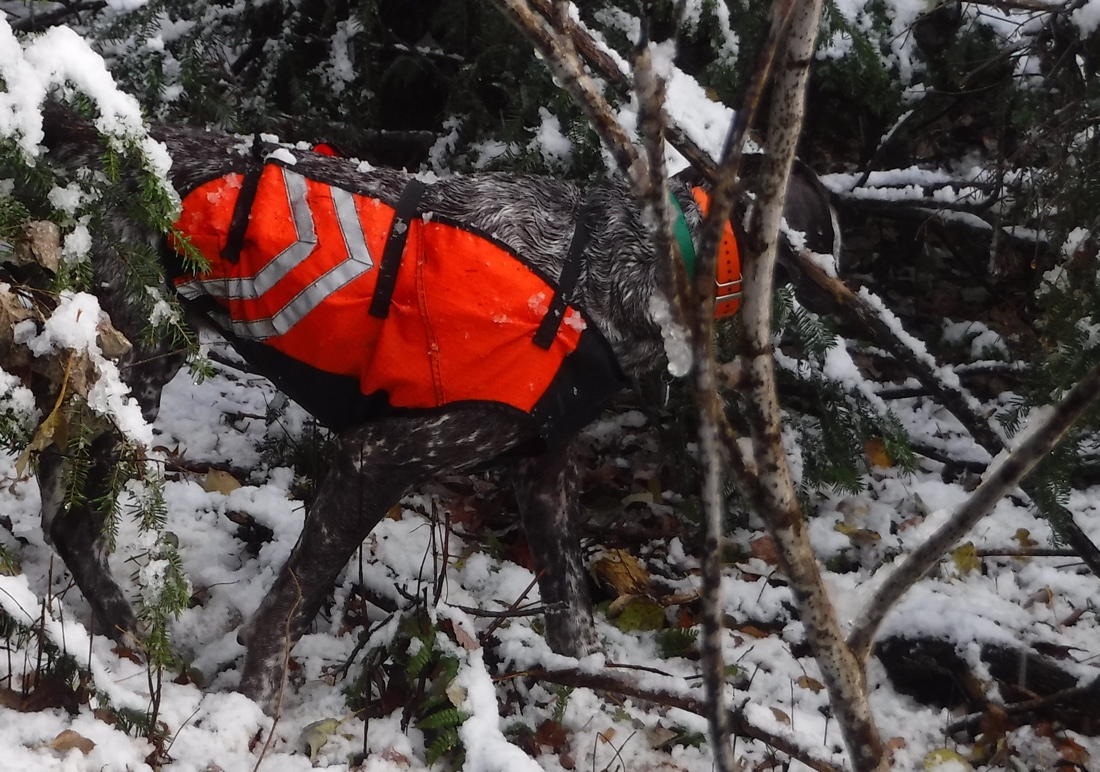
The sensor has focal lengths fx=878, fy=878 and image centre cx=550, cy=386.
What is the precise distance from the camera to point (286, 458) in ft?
13.0

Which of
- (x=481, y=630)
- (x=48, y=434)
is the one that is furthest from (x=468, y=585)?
(x=48, y=434)

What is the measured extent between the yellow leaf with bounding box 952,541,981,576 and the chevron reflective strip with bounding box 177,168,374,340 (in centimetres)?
278

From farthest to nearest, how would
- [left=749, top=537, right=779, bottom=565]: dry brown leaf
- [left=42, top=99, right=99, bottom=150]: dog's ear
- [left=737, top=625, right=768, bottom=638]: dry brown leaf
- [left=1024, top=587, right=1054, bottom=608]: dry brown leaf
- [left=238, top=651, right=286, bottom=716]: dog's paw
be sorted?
[left=749, top=537, right=779, bottom=565]: dry brown leaf
[left=1024, top=587, right=1054, bottom=608]: dry brown leaf
[left=737, top=625, right=768, bottom=638]: dry brown leaf
[left=238, top=651, right=286, bottom=716]: dog's paw
[left=42, top=99, right=99, bottom=150]: dog's ear

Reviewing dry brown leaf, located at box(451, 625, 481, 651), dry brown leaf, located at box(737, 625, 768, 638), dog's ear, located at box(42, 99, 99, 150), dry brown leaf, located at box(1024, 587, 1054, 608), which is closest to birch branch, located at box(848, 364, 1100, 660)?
dry brown leaf, located at box(451, 625, 481, 651)

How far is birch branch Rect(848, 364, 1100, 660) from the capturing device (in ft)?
4.06

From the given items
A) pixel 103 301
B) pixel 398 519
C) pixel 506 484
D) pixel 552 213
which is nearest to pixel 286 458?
pixel 398 519

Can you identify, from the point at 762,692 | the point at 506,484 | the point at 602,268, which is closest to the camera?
the point at 602,268

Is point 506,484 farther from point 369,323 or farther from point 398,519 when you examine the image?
point 369,323

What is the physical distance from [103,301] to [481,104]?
201 centimetres

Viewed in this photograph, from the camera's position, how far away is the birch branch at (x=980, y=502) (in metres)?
1.24

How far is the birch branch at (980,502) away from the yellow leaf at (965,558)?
259 cm

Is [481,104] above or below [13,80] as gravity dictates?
above

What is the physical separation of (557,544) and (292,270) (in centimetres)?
145

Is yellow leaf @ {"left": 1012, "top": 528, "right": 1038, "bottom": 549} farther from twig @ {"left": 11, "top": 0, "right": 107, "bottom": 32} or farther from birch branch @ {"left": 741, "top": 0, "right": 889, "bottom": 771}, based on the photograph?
twig @ {"left": 11, "top": 0, "right": 107, "bottom": 32}
